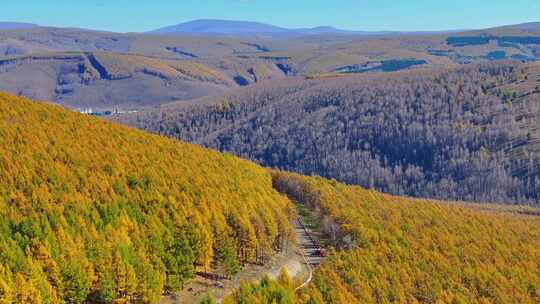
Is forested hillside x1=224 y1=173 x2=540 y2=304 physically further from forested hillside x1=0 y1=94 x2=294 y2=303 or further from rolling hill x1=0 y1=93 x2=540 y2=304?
forested hillside x1=0 y1=94 x2=294 y2=303

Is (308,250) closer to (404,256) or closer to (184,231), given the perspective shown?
(404,256)

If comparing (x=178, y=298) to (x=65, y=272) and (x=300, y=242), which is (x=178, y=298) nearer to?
(x=65, y=272)

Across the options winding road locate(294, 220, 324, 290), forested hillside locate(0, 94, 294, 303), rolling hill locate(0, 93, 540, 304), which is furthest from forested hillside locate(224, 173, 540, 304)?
forested hillside locate(0, 94, 294, 303)

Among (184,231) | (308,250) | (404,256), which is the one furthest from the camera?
(404,256)

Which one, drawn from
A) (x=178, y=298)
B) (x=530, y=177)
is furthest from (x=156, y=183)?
(x=530, y=177)

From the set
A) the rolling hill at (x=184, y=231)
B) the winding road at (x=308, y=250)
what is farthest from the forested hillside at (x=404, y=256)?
the winding road at (x=308, y=250)

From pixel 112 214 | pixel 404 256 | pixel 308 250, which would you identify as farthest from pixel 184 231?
pixel 404 256

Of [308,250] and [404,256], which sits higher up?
[308,250]
